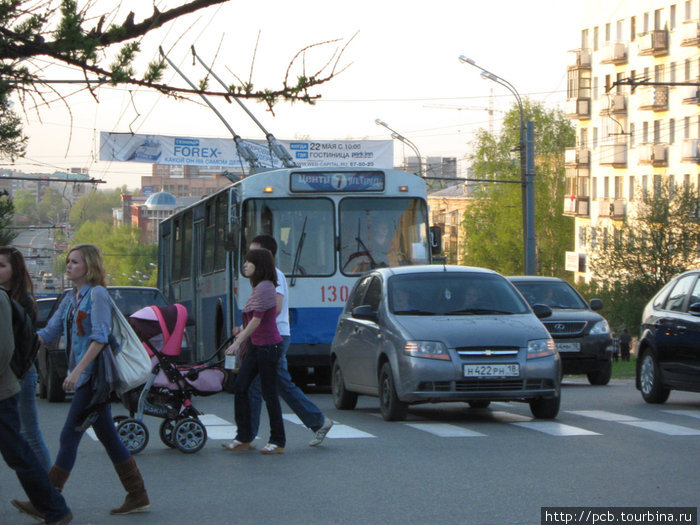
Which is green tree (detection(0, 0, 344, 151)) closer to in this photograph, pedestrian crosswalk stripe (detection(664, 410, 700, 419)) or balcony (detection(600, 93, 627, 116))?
pedestrian crosswalk stripe (detection(664, 410, 700, 419))

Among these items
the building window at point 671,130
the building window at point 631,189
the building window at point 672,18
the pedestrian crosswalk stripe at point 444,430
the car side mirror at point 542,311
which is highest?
the building window at point 672,18

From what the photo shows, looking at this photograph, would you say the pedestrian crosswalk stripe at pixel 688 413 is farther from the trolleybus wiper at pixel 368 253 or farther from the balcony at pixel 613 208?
the balcony at pixel 613 208

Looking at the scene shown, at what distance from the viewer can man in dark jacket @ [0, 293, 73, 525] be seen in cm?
734

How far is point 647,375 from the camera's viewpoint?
653 inches

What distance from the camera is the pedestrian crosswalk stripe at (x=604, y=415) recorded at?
46.6 feet

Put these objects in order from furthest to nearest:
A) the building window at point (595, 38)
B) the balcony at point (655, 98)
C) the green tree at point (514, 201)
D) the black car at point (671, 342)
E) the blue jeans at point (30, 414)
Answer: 1. the green tree at point (514, 201)
2. the building window at point (595, 38)
3. the balcony at point (655, 98)
4. the black car at point (671, 342)
5. the blue jeans at point (30, 414)

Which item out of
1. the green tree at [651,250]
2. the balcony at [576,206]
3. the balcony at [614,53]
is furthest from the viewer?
the balcony at [576,206]

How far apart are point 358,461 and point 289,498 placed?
1.99m

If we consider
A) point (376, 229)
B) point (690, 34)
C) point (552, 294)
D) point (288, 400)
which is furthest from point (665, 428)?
point (690, 34)

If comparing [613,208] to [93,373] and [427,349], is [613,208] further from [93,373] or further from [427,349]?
[93,373]

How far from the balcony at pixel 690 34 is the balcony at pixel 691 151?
4943 mm

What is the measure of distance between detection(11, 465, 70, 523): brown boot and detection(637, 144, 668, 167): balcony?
67.3m

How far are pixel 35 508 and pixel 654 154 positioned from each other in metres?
68.7

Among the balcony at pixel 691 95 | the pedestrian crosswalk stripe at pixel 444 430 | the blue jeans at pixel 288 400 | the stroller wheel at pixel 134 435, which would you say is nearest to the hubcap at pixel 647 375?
the pedestrian crosswalk stripe at pixel 444 430
